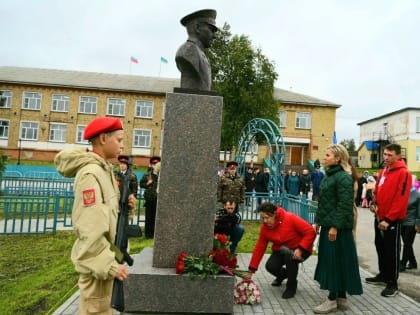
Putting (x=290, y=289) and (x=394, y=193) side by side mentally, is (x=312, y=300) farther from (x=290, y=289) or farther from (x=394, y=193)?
(x=394, y=193)

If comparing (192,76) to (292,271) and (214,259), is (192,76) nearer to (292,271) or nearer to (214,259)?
(214,259)

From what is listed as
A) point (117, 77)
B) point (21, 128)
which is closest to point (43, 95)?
point (21, 128)

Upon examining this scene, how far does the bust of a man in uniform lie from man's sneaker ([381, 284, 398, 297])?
142 inches

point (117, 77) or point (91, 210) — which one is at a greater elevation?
point (117, 77)

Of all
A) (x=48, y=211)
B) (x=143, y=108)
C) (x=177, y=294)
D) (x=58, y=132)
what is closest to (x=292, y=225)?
(x=177, y=294)

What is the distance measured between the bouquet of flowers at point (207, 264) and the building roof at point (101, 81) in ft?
105

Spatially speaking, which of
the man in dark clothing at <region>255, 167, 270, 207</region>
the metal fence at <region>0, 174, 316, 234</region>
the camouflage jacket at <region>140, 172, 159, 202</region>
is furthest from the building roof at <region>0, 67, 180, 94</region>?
the camouflage jacket at <region>140, 172, 159, 202</region>

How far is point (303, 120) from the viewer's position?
36781mm

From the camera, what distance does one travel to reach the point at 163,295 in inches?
145

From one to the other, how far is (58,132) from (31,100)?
13.7 feet

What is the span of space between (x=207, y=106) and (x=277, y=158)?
27.9 feet

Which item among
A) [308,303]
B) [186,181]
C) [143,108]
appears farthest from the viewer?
[143,108]

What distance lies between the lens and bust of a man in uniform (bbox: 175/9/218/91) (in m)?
4.42

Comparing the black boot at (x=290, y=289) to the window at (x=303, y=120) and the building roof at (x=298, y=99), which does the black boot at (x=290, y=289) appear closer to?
the building roof at (x=298, y=99)
